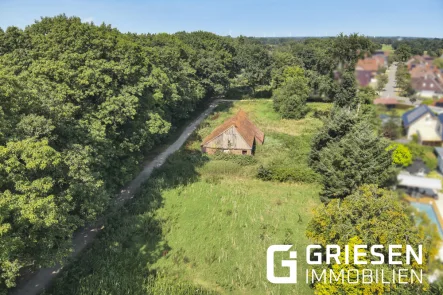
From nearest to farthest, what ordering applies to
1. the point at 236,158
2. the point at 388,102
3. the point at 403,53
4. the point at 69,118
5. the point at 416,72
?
the point at 416,72 < the point at 388,102 < the point at 403,53 < the point at 69,118 < the point at 236,158

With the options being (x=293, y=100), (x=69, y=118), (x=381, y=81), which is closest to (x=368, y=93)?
(x=381, y=81)

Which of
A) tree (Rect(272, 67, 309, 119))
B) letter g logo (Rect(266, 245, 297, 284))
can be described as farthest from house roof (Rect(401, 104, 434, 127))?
tree (Rect(272, 67, 309, 119))

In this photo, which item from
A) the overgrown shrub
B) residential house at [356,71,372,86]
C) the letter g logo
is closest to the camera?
residential house at [356,71,372,86]

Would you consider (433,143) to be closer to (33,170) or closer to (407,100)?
(407,100)

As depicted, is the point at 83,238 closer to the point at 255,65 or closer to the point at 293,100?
the point at 293,100

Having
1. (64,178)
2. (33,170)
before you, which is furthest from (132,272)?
(33,170)

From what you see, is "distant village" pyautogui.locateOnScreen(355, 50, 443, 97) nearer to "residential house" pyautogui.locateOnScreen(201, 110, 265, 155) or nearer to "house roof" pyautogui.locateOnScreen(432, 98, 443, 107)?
"house roof" pyautogui.locateOnScreen(432, 98, 443, 107)
